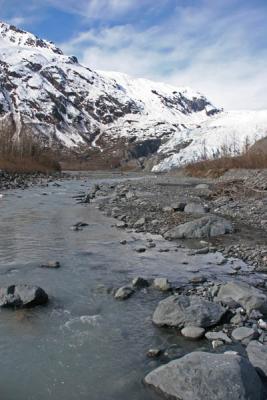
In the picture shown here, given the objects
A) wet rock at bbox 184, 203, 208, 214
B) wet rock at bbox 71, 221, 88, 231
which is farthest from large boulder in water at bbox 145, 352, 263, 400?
wet rock at bbox 184, 203, 208, 214

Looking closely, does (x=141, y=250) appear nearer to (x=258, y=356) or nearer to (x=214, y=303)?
(x=214, y=303)

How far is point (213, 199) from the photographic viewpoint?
131 ft

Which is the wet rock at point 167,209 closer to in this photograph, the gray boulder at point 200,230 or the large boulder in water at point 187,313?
the gray boulder at point 200,230

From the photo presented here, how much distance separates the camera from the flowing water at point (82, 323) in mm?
8516

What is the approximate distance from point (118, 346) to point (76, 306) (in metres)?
2.62

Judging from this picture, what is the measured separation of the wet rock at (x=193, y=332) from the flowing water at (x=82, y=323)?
21 centimetres

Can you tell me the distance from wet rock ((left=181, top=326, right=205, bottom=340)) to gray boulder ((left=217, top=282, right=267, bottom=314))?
178cm

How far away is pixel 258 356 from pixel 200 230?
14290 millimetres

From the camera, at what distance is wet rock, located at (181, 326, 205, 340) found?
10359mm

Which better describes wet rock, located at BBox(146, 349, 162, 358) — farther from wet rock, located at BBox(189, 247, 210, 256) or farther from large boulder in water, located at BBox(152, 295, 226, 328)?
wet rock, located at BBox(189, 247, 210, 256)

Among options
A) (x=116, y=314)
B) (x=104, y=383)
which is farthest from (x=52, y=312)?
(x=104, y=383)

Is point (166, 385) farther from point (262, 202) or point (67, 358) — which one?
point (262, 202)

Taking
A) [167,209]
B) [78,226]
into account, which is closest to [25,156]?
[167,209]

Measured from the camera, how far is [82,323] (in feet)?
36.9
